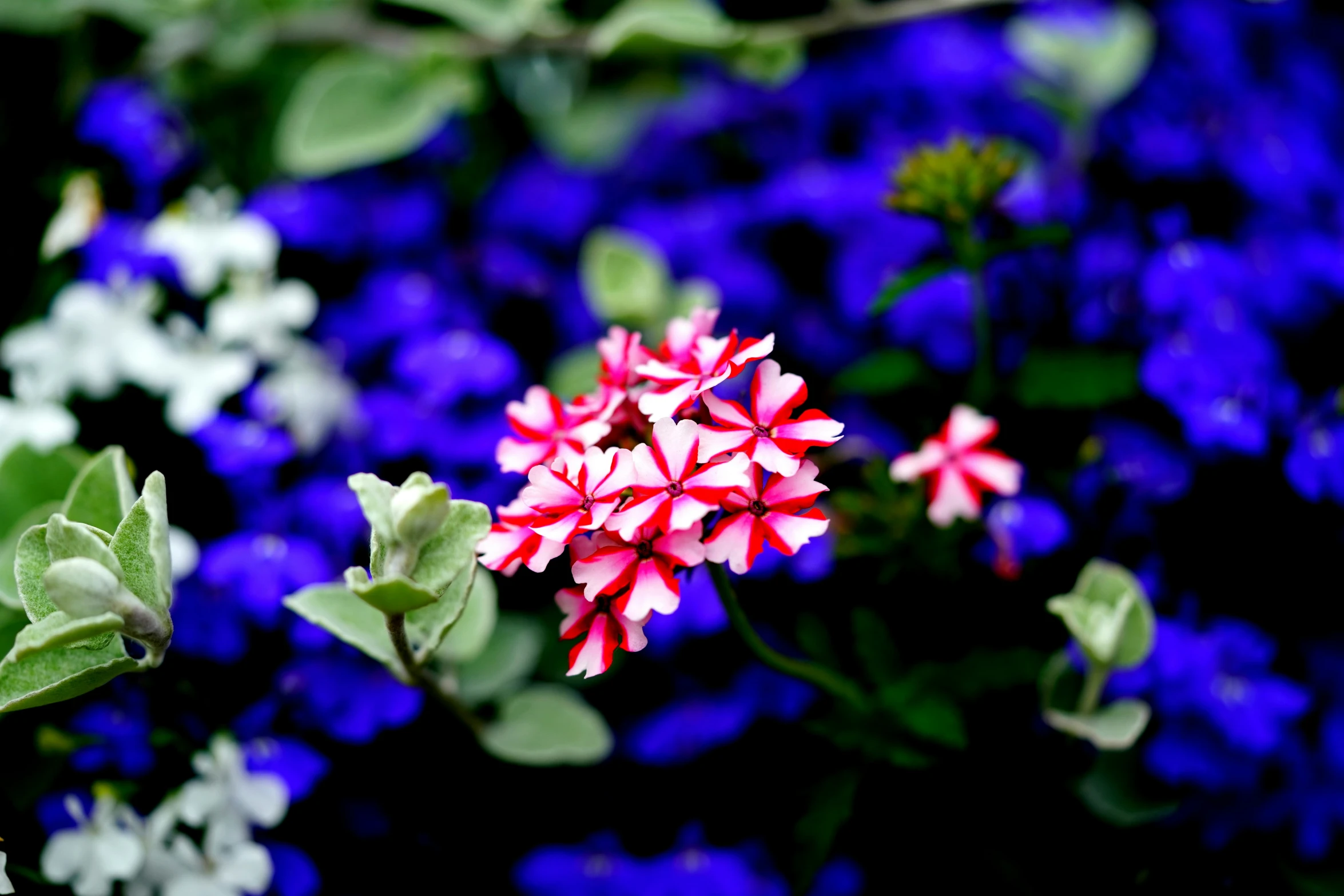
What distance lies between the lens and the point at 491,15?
1269 mm

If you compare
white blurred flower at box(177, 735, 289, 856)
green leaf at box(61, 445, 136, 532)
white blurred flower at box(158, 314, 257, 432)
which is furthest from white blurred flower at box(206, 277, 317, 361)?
white blurred flower at box(177, 735, 289, 856)

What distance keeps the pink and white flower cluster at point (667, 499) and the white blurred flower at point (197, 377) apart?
48 cm

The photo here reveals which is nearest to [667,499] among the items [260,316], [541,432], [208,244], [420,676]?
[541,432]

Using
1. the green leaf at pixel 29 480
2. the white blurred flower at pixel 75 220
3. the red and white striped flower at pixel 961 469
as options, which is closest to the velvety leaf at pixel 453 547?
the red and white striped flower at pixel 961 469

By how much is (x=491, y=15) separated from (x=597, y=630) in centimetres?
92

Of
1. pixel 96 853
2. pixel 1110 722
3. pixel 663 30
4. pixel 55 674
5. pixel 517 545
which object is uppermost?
pixel 663 30

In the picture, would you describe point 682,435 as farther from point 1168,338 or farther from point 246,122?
point 246,122

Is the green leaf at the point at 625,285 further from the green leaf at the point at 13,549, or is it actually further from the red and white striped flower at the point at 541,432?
the green leaf at the point at 13,549

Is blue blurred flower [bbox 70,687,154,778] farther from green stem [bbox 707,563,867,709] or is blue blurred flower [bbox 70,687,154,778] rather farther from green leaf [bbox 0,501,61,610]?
green stem [bbox 707,563,867,709]

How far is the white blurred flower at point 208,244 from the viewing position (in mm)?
1068

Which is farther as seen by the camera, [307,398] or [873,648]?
[307,398]

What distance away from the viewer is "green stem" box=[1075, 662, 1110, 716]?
2.62ft

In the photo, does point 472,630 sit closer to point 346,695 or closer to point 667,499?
point 346,695

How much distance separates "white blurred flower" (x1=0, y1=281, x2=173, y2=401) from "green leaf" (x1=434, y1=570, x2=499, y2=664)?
400 millimetres
